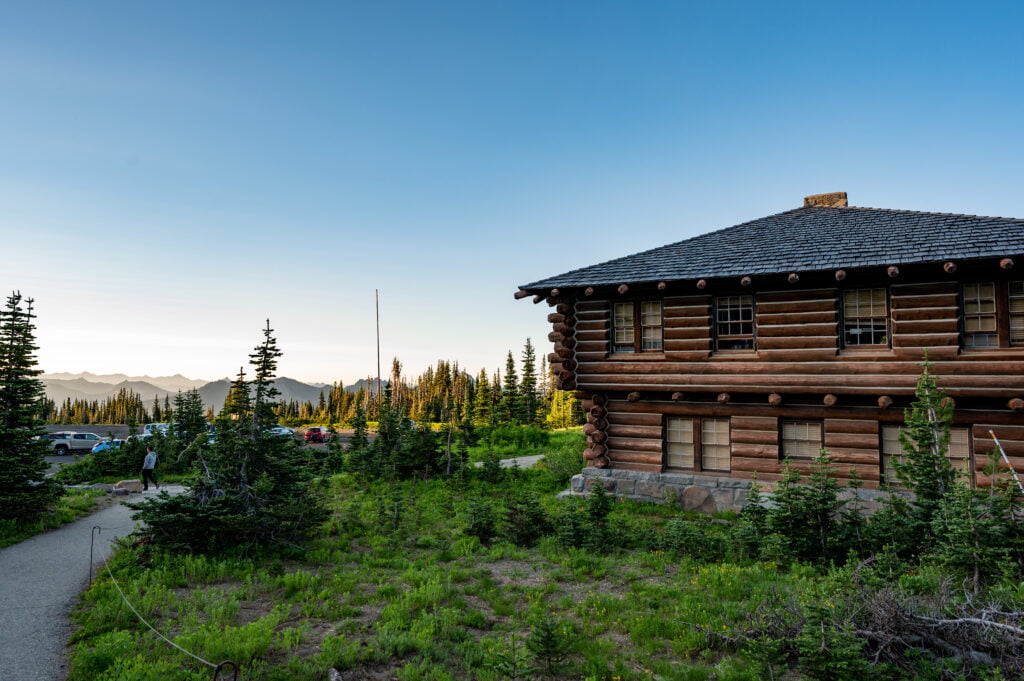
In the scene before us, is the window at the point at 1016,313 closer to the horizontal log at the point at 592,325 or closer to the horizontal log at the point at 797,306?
the horizontal log at the point at 797,306

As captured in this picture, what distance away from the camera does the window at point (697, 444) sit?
17.0 metres

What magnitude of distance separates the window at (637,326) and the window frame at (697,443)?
244 cm

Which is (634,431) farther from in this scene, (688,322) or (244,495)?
(244,495)

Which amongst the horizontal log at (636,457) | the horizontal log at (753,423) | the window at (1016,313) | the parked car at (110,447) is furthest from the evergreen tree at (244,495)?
Answer: the parked car at (110,447)

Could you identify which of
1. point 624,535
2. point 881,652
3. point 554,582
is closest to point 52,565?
point 554,582

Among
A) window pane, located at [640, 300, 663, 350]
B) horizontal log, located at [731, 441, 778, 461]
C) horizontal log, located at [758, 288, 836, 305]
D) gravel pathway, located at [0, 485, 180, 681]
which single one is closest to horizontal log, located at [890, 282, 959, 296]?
horizontal log, located at [758, 288, 836, 305]

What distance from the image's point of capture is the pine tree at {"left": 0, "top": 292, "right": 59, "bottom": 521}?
14.7 metres

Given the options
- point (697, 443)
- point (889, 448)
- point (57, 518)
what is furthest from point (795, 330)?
point (57, 518)

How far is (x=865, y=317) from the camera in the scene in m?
15.0

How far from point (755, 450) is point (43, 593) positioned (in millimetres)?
16991

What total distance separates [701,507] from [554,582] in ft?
25.6

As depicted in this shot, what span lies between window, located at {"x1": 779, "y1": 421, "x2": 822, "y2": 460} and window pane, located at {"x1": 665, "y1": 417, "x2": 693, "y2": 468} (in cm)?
266

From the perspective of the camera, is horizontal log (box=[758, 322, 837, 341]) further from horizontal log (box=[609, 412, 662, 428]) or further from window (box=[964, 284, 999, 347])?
horizontal log (box=[609, 412, 662, 428])

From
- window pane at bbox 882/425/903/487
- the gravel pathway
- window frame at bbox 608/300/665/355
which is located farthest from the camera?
window frame at bbox 608/300/665/355
